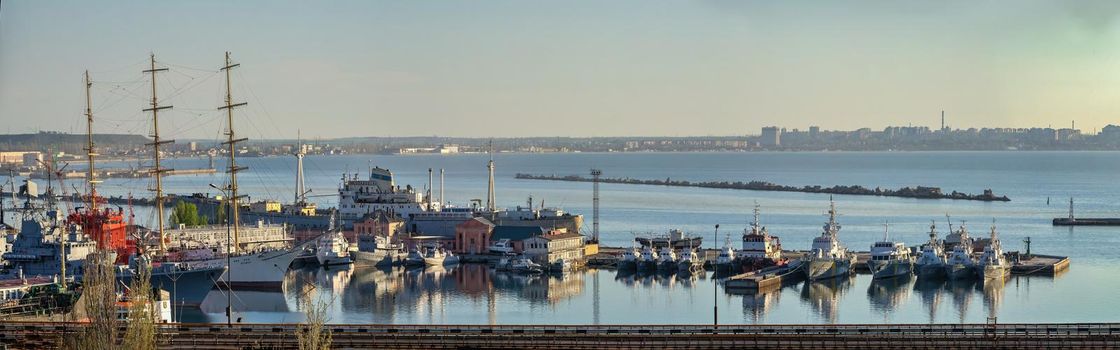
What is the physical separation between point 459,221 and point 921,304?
13739 mm

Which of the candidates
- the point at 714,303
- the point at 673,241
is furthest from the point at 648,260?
the point at 714,303

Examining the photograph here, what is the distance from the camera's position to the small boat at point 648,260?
3119 centimetres

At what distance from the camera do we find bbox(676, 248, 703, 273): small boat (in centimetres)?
3058

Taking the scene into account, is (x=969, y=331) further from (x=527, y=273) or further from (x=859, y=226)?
(x=859, y=226)

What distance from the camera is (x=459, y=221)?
3700cm

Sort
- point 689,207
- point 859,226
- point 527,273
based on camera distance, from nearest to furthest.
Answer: point 527,273
point 859,226
point 689,207

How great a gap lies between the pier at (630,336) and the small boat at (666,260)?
1281cm

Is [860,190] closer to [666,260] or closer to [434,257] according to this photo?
[434,257]

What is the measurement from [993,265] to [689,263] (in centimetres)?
574

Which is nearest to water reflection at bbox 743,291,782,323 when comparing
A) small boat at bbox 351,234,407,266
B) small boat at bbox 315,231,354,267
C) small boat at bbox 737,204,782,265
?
small boat at bbox 737,204,782,265

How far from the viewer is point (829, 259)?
30.0m

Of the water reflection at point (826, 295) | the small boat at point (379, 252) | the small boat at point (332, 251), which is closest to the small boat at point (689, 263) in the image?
the water reflection at point (826, 295)

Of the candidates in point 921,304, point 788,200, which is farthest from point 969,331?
point 788,200

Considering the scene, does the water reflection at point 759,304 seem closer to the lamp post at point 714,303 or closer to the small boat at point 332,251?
the lamp post at point 714,303
